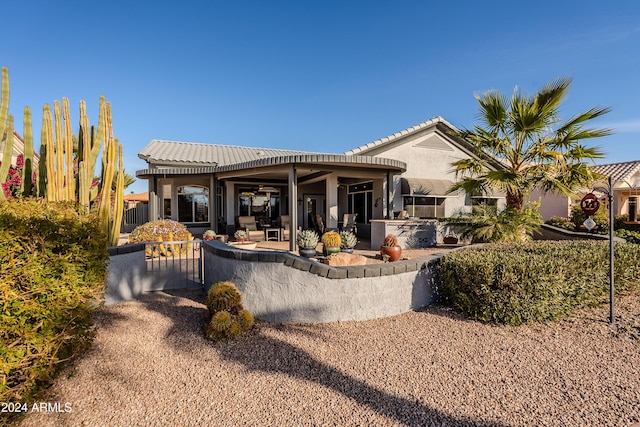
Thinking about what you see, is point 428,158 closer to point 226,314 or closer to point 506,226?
point 506,226

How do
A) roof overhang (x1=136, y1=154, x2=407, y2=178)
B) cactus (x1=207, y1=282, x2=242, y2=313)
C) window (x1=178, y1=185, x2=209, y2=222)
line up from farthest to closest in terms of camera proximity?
window (x1=178, y1=185, x2=209, y2=222) → roof overhang (x1=136, y1=154, x2=407, y2=178) → cactus (x1=207, y1=282, x2=242, y2=313)

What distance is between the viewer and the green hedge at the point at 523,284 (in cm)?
519

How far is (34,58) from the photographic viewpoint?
993 centimetres

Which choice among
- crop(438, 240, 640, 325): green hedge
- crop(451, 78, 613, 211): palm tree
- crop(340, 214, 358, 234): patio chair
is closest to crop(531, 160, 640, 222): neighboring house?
crop(451, 78, 613, 211): palm tree

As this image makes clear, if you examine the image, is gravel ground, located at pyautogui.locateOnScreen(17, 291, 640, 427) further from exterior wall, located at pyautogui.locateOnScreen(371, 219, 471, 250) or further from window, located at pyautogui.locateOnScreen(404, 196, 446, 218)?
window, located at pyautogui.locateOnScreen(404, 196, 446, 218)

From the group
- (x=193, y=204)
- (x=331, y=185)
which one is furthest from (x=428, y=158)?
(x=193, y=204)

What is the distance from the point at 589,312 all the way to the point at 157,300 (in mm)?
8620

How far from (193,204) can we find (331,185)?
8.32m

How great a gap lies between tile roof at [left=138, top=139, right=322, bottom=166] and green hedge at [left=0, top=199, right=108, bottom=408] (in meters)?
13.2

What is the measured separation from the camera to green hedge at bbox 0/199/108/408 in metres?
2.65

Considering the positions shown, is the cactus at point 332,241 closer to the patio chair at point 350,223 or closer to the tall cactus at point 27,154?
the patio chair at point 350,223

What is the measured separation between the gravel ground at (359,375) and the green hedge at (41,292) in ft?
1.98

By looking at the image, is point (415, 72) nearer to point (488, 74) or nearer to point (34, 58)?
point (488, 74)

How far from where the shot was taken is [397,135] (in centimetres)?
1542
